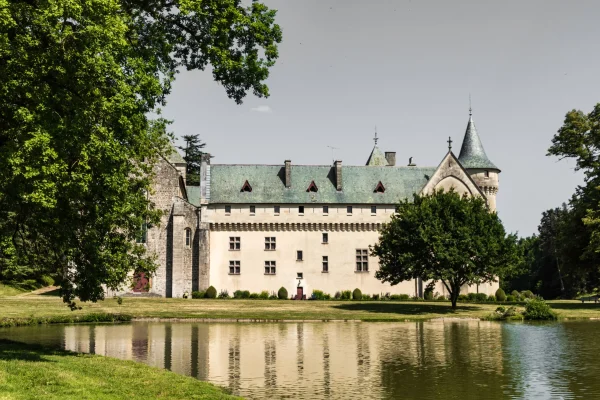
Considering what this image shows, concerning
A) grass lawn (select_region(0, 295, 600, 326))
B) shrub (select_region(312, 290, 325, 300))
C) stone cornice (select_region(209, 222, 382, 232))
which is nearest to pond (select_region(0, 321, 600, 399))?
grass lawn (select_region(0, 295, 600, 326))

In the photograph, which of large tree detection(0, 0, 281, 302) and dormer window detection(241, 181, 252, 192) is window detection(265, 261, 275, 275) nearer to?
dormer window detection(241, 181, 252, 192)

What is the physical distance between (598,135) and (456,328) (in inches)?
1111

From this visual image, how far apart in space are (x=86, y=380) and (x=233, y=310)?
3243 cm

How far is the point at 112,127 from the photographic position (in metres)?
18.6

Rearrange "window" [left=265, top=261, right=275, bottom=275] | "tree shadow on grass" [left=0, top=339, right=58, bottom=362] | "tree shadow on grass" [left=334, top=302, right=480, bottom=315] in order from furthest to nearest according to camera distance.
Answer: "window" [left=265, top=261, right=275, bottom=275]
"tree shadow on grass" [left=334, top=302, right=480, bottom=315]
"tree shadow on grass" [left=0, top=339, right=58, bottom=362]

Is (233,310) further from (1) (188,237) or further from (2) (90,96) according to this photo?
(2) (90,96)

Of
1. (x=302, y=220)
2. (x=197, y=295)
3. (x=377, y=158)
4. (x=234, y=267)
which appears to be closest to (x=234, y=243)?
(x=234, y=267)

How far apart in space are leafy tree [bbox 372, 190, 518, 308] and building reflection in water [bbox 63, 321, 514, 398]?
9.97 meters

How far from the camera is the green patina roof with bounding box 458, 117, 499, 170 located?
232ft

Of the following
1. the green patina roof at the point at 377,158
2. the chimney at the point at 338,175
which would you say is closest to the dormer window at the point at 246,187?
the chimney at the point at 338,175

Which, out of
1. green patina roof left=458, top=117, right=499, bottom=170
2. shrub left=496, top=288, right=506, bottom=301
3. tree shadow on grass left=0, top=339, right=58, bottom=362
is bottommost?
tree shadow on grass left=0, top=339, right=58, bottom=362

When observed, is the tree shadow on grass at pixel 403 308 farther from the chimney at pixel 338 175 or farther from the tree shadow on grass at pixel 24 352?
the tree shadow on grass at pixel 24 352

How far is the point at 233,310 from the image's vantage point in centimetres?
4816

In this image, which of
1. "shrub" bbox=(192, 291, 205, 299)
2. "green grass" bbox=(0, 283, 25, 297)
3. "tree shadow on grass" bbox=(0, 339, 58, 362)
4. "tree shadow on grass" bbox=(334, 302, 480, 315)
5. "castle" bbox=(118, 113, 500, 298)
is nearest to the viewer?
"tree shadow on grass" bbox=(0, 339, 58, 362)
